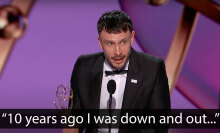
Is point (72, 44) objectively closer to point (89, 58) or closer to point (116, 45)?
point (89, 58)

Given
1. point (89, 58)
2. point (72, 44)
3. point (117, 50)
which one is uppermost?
point (117, 50)

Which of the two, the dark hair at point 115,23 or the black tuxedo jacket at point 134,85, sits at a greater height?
the dark hair at point 115,23

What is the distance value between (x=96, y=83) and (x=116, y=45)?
31 cm

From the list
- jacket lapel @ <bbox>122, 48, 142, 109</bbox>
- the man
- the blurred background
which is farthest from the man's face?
the blurred background

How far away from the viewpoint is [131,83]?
1.95 m

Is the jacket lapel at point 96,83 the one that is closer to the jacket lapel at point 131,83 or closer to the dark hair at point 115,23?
the jacket lapel at point 131,83

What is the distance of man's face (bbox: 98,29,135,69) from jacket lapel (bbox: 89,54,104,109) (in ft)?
0.70

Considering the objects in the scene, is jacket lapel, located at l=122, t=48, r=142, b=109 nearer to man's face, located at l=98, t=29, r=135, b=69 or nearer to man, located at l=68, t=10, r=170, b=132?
man, located at l=68, t=10, r=170, b=132

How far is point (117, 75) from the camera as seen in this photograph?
2035 millimetres

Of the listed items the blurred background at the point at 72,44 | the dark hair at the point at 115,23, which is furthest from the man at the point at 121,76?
the blurred background at the point at 72,44

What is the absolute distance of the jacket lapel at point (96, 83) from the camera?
194 centimetres

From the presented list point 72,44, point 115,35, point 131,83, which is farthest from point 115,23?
point 72,44

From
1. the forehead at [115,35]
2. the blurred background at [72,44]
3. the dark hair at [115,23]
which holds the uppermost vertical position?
the dark hair at [115,23]

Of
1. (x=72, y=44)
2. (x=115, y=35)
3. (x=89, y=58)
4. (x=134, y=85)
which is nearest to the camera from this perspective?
(x=115, y=35)
